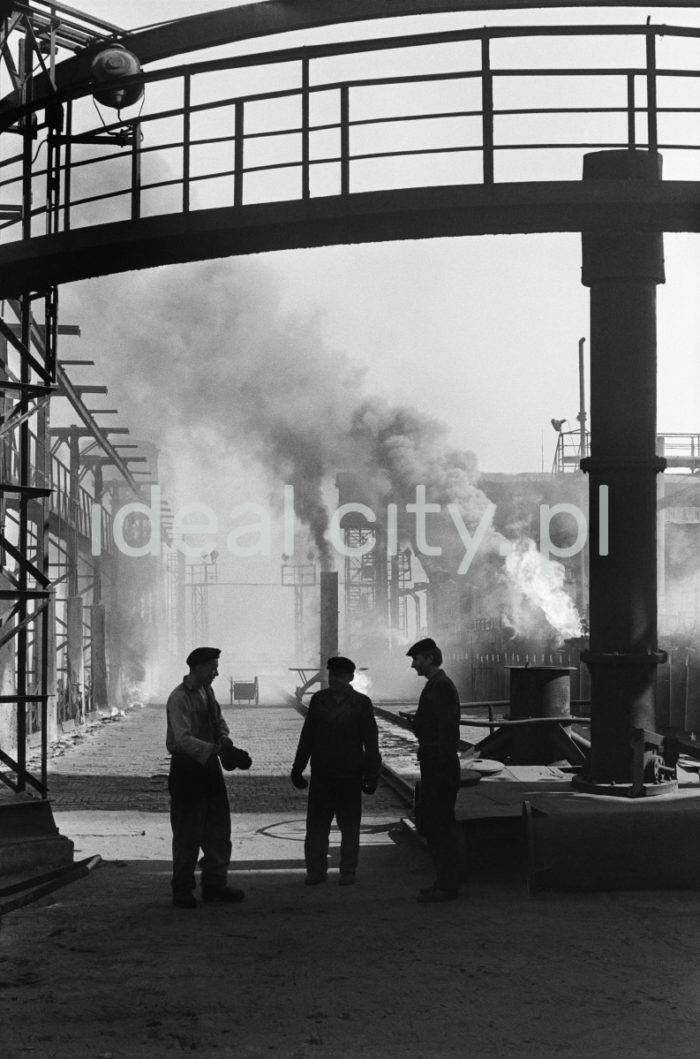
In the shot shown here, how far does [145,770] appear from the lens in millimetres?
17453

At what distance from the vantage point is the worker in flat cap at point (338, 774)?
8656mm

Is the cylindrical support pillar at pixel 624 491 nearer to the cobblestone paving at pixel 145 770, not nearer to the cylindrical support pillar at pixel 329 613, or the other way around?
the cobblestone paving at pixel 145 770

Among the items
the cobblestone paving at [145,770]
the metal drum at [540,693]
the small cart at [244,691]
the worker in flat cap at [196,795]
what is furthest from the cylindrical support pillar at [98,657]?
the worker in flat cap at [196,795]

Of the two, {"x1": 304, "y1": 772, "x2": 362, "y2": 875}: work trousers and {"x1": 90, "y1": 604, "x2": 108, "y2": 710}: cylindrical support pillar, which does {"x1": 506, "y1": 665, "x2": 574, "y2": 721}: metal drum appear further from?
{"x1": 90, "y1": 604, "x2": 108, "y2": 710}: cylindrical support pillar

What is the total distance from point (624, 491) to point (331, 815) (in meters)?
3.37

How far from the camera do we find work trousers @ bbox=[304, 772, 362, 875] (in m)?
8.66

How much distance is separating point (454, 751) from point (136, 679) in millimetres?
36144

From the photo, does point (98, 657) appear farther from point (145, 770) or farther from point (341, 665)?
point (341, 665)

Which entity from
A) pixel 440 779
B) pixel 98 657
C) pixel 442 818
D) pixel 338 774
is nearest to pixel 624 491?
pixel 440 779

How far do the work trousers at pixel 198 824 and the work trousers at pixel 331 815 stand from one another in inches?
32.6

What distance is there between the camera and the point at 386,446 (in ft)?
156

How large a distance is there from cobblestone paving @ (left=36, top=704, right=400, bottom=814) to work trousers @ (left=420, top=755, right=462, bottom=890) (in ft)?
11.3

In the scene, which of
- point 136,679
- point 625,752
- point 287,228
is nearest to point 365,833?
point 625,752

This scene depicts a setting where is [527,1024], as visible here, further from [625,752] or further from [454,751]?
[625,752]
